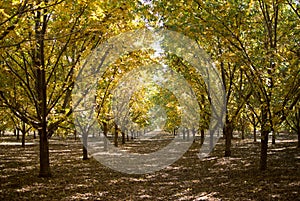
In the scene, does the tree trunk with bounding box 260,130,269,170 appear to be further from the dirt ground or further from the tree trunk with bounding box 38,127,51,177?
the tree trunk with bounding box 38,127,51,177

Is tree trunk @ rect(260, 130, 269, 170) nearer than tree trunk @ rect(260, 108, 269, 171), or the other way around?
tree trunk @ rect(260, 108, 269, 171)

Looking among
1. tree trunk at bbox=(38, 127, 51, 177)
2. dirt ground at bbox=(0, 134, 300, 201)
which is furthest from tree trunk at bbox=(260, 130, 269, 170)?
tree trunk at bbox=(38, 127, 51, 177)

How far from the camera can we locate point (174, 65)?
18.3 metres

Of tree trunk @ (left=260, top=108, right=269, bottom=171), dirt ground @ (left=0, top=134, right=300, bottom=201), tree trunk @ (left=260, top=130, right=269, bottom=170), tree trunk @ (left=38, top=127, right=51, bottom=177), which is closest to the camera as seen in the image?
dirt ground @ (left=0, top=134, right=300, bottom=201)

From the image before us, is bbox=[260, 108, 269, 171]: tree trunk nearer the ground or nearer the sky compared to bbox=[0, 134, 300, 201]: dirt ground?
nearer the sky

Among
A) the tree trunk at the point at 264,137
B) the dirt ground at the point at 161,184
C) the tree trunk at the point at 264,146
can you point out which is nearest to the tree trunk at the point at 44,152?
the dirt ground at the point at 161,184

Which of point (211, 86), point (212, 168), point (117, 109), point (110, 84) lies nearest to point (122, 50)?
point (110, 84)

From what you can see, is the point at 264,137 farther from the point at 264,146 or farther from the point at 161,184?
the point at 161,184

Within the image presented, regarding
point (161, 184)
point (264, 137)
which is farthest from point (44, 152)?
point (264, 137)

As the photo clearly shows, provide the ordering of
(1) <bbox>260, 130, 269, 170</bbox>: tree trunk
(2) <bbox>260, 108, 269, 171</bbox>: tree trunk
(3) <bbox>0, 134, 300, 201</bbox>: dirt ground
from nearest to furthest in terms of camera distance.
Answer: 1. (3) <bbox>0, 134, 300, 201</bbox>: dirt ground
2. (2) <bbox>260, 108, 269, 171</bbox>: tree trunk
3. (1) <bbox>260, 130, 269, 170</bbox>: tree trunk

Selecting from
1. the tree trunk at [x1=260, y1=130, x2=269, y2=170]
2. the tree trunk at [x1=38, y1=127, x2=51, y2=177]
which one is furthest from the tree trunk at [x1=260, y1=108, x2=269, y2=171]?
the tree trunk at [x1=38, y1=127, x2=51, y2=177]

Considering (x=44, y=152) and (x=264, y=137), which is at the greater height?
(x=264, y=137)

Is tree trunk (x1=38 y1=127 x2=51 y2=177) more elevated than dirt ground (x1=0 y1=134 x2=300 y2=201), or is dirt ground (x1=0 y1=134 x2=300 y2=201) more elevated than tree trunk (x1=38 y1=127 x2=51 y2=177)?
tree trunk (x1=38 y1=127 x2=51 y2=177)

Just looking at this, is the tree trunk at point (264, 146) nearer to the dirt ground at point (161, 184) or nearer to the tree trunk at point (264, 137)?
the tree trunk at point (264, 137)
